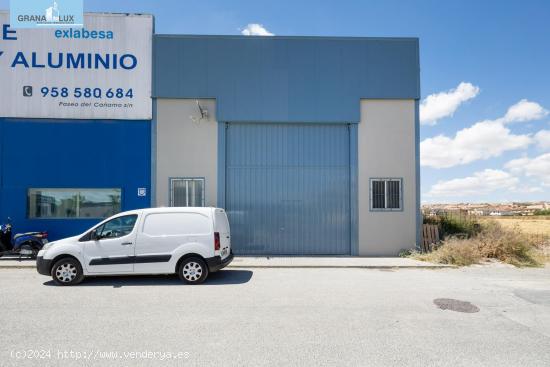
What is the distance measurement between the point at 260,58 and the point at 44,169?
887cm

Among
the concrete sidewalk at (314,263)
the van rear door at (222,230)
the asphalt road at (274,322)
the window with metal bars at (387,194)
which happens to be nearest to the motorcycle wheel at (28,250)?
the concrete sidewalk at (314,263)

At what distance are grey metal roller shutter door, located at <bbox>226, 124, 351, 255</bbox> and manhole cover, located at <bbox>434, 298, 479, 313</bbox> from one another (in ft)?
19.6

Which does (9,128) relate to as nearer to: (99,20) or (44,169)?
(44,169)

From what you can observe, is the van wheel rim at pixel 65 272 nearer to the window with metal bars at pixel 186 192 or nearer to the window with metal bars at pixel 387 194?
the window with metal bars at pixel 186 192

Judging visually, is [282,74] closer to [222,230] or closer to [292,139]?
[292,139]

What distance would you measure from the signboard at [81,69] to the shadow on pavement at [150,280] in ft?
20.9

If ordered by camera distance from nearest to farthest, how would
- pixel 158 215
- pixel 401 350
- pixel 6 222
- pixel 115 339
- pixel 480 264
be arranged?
pixel 401 350
pixel 115 339
pixel 158 215
pixel 480 264
pixel 6 222

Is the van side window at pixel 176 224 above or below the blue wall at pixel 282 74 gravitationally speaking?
below

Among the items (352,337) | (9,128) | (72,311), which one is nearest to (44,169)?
(9,128)

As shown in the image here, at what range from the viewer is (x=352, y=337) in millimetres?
4883

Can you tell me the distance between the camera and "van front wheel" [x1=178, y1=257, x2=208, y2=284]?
8148 millimetres

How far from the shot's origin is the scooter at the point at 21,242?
36.8 feet

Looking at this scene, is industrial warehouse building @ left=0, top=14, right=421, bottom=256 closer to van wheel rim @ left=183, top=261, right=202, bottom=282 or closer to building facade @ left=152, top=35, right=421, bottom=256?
building facade @ left=152, top=35, right=421, bottom=256

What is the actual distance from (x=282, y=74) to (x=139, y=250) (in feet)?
26.6
